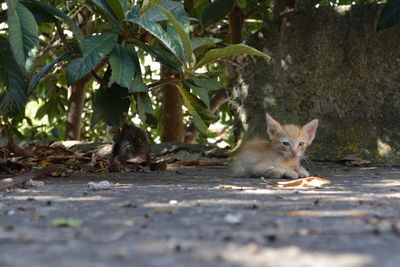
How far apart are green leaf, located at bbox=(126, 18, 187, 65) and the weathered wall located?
2.64 m

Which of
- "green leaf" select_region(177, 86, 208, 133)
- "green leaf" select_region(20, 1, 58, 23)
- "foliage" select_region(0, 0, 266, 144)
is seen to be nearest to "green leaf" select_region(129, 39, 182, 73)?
"foliage" select_region(0, 0, 266, 144)

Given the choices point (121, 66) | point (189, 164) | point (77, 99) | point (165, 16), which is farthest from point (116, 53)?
point (77, 99)

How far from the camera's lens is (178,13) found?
402cm

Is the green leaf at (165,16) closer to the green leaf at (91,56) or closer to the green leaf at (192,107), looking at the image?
the green leaf at (91,56)

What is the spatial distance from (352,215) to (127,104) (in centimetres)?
245

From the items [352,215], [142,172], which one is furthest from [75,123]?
[352,215]

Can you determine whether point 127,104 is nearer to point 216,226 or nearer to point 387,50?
point 216,226

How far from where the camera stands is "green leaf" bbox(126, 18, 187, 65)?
349 centimetres

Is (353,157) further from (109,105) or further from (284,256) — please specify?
(284,256)

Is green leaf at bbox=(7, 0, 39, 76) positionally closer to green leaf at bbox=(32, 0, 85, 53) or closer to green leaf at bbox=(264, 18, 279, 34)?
green leaf at bbox=(32, 0, 85, 53)

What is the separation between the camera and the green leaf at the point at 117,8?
11.8 ft

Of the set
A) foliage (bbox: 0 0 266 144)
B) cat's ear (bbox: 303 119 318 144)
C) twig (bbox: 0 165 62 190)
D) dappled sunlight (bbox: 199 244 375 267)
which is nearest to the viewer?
dappled sunlight (bbox: 199 244 375 267)

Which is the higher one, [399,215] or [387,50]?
[387,50]

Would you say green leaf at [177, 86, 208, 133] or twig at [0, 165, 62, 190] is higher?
green leaf at [177, 86, 208, 133]
